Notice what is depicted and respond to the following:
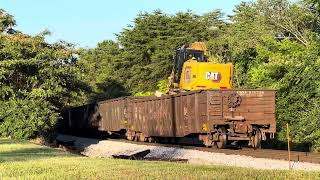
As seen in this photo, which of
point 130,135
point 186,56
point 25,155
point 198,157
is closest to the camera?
point 25,155

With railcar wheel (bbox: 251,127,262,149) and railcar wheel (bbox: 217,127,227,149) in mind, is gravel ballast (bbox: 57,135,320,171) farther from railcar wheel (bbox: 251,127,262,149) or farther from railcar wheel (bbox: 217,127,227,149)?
railcar wheel (bbox: 251,127,262,149)

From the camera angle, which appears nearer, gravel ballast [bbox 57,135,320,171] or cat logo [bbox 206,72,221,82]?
gravel ballast [bbox 57,135,320,171]

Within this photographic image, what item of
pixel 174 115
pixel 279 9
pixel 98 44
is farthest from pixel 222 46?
pixel 98 44

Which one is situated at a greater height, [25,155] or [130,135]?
[130,135]

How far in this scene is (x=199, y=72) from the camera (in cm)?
2373

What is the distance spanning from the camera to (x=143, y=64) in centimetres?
6206

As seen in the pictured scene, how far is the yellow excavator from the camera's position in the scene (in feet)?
78.1

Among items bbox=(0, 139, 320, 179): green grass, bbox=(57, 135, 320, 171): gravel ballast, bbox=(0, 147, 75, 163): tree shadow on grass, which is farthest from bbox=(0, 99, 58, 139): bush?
bbox=(0, 139, 320, 179): green grass

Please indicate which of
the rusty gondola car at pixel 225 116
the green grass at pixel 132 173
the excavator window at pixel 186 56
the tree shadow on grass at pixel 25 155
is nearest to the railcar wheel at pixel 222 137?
the rusty gondola car at pixel 225 116

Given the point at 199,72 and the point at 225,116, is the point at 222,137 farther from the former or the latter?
the point at 199,72

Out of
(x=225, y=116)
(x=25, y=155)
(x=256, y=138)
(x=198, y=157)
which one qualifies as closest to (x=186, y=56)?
(x=225, y=116)

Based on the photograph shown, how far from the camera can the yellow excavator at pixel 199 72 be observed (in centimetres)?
2380

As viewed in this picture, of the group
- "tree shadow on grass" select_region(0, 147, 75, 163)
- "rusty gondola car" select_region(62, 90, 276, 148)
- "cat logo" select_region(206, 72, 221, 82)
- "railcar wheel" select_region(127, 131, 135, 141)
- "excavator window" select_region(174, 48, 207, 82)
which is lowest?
"tree shadow on grass" select_region(0, 147, 75, 163)

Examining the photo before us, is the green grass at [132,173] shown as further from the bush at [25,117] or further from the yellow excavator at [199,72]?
the bush at [25,117]
